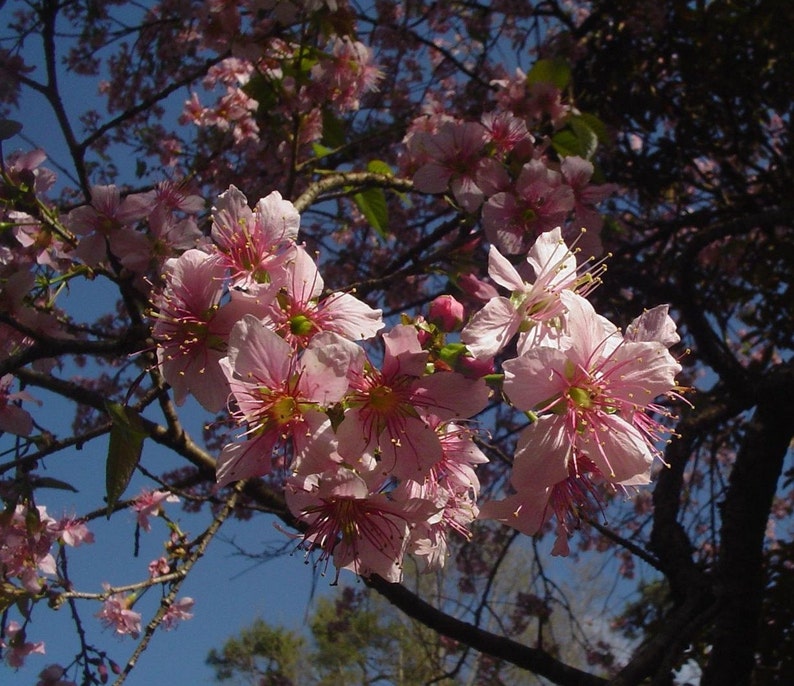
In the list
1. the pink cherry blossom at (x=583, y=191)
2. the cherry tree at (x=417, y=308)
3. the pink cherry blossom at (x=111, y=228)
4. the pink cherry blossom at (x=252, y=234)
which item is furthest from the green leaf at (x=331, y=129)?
the pink cherry blossom at (x=252, y=234)

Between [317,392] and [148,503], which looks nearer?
[317,392]

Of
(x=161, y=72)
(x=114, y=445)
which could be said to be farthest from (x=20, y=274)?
(x=161, y=72)

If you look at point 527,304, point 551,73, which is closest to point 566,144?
point 551,73

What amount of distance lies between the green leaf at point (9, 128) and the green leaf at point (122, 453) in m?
0.57

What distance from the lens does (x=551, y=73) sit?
83.0 inches

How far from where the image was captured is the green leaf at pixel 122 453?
952mm

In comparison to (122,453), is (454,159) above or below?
above

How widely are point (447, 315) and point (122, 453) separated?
0.49 m

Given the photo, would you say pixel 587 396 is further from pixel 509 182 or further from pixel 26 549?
pixel 26 549

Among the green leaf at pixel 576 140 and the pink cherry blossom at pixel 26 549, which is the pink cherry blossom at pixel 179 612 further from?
the green leaf at pixel 576 140

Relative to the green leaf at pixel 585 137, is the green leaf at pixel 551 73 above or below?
above

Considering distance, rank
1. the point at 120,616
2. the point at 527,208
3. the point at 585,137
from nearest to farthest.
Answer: the point at 527,208 < the point at 585,137 < the point at 120,616

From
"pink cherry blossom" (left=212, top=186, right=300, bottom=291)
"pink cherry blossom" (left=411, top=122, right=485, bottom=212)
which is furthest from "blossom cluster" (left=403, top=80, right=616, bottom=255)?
"pink cherry blossom" (left=212, top=186, right=300, bottom=291)

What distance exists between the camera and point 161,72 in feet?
12.8
